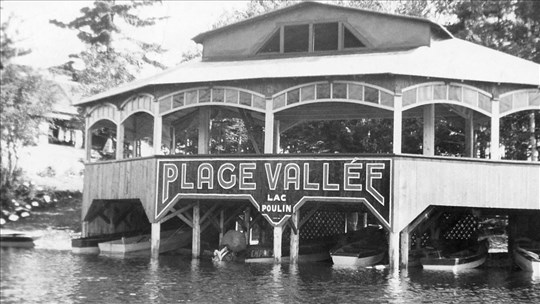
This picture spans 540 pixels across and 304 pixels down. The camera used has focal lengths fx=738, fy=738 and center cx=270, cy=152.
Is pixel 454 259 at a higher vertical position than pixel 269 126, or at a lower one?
lower

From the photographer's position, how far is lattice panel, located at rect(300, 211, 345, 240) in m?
34.8

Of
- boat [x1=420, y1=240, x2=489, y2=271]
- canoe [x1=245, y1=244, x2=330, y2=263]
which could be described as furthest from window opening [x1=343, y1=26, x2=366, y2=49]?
boat [x1=420, y1=240, x2=489, y2=271]

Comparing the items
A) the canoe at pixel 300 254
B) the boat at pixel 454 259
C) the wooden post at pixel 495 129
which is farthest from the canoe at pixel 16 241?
the wooden post at pixel 495 129

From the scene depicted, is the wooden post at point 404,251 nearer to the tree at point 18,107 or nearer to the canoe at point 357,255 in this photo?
the canoe at point 357,255

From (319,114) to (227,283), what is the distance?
1355 cm

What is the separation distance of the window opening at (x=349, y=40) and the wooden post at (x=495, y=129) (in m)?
6.70

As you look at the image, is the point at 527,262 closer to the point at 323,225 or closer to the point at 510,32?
the point at 323,225

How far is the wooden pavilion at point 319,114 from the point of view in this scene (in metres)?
27.0

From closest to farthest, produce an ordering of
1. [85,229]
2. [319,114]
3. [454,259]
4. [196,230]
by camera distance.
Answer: [454,259] < [196,230] < [319,114] < [85,229]

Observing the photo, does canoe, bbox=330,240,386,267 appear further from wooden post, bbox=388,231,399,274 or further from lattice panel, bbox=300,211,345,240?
lattice panel, bbox=300,211,345,240

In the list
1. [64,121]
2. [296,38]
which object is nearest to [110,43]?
[64,121]

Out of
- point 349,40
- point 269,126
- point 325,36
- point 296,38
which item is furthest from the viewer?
point 296,38

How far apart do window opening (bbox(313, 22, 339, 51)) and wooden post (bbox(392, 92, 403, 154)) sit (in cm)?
583

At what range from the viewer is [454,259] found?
91.5ft
